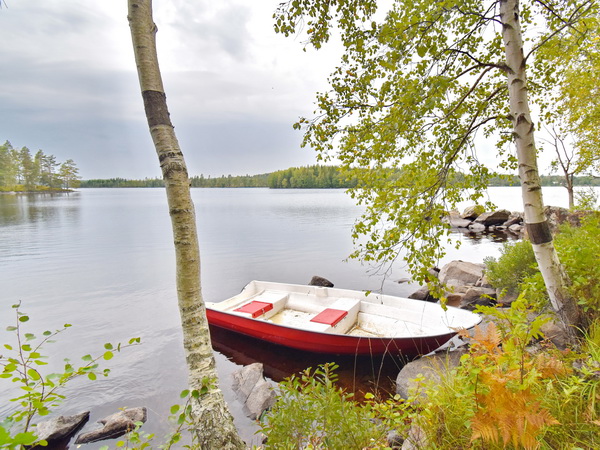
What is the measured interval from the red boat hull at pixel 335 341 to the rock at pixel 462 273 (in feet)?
23.3

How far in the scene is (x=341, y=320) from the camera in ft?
27.3

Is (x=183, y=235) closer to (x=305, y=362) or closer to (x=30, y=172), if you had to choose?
(x=305, y=362)

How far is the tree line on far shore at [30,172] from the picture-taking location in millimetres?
83025

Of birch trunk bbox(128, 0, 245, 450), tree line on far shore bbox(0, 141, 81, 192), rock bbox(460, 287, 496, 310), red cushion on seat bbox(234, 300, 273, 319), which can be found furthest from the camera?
tree line on far shore bbox(0, 141, 81, 192)

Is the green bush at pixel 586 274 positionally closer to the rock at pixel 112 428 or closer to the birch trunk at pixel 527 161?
the birch trunk at pixel 527 161

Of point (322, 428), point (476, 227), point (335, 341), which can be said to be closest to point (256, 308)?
point (335, 341)

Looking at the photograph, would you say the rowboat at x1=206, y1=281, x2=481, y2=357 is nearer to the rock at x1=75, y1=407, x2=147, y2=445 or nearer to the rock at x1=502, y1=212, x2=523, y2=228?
the rock at x1=75, y1=407, x2=147, y2=445

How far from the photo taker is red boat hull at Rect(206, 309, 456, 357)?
6.99 metres

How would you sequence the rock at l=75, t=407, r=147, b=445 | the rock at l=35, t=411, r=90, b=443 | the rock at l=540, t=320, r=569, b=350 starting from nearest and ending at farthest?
1. the rock at l=540, t=320, r=569, b=350
2. the rock at l=35, t=411, r=90, b=443
3. the rock at l=75, t=407, r=147, b=445

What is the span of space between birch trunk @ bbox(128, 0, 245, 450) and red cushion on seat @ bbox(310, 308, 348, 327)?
5.68 m

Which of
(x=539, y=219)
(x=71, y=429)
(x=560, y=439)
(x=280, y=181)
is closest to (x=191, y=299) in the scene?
(x=560, y=439)

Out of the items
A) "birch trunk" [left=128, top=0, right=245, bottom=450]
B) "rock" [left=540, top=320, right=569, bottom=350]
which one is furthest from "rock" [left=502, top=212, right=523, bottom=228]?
"birch trunk" [left=128, top=0, right=245, bottom=450]

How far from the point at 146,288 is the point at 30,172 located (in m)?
114

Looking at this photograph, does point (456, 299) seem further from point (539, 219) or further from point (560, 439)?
point (560, 439)
